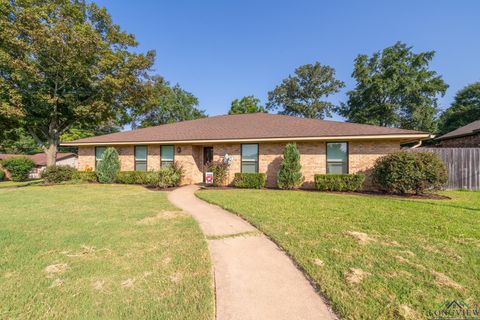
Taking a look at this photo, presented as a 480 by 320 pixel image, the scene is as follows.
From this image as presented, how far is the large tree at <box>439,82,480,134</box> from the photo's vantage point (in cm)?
2503

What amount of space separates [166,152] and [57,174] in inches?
289

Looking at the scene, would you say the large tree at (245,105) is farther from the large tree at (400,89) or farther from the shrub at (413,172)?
the shrub at (413,172)

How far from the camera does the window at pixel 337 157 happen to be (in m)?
10.4

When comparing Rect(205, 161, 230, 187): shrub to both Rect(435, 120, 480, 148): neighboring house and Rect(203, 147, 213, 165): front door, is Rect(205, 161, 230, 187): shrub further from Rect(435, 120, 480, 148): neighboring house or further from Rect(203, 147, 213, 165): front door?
Rect(435, 120, 480, 148): neighboring house

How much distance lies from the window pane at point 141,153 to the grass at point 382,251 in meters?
8.90

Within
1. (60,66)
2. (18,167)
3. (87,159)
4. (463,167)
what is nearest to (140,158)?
(87,159)

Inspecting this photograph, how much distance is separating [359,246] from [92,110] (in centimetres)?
2015

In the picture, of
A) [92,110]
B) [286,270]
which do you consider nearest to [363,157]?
[286,270]

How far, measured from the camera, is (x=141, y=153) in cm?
1328

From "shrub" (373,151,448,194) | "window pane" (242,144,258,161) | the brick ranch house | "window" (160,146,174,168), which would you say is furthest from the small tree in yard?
"window" (160,146,174,168)

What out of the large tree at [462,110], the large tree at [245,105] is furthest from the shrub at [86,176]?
the large tree at [462,110]

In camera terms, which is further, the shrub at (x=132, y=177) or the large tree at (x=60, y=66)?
the large tree at (x=60, y=66)

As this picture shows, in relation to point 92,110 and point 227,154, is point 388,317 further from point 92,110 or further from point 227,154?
point 92,110

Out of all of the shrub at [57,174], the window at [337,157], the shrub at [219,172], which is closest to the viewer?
the window at [337,157]
